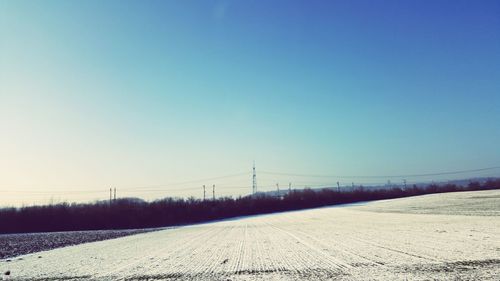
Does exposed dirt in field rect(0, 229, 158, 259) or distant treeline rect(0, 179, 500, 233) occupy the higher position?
distant treeline rect(0, 179, 500, 233)

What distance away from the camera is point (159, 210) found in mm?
79812

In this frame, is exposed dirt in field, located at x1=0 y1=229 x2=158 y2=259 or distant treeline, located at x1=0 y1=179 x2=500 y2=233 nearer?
exposed dirt in field, located at x1=0 y1=229 x2=158 y2=259

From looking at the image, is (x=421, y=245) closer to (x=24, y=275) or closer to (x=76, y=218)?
(x=24, y=275)

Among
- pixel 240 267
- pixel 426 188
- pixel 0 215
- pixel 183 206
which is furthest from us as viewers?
pixel 426 188

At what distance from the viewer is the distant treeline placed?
7025cm

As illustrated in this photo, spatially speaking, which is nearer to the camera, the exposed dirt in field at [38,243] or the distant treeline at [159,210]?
the exposed dirt in field at [38,243]

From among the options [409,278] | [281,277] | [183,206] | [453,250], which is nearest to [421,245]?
[453,250]

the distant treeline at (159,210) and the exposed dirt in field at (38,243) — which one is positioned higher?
the distant treeline at (159,210)

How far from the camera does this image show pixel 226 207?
8719 cm

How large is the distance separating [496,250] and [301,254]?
5199mm

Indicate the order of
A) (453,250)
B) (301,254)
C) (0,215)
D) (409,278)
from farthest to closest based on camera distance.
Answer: (0,215) < (301,254) < (453,250) < (409,278)

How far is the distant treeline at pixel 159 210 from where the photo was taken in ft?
230

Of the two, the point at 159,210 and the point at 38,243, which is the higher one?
the point at 159,210

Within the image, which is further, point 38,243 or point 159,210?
point 159,210
